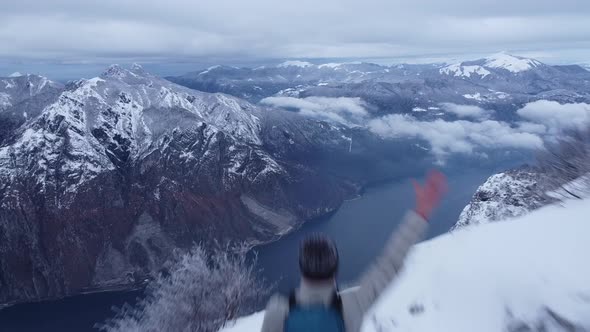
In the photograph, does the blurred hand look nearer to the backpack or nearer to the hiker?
the hiker

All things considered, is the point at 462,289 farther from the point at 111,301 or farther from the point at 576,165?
the point at 111,301

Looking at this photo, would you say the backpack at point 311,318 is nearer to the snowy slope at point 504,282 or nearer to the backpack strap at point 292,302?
the backpack strap at point 292,302

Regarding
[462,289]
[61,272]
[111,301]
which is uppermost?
[462,289]

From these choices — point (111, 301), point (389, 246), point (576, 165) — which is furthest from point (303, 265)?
point (111, 301)

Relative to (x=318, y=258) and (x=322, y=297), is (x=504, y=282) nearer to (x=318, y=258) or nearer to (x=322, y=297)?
(x=322, y=297)

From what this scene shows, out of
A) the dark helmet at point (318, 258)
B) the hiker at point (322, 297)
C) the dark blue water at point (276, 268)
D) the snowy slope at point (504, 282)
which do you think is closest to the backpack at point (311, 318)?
the hiker at point (322, 297)

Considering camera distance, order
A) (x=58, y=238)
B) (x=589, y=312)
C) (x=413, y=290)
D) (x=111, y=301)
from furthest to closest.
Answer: (x=58, y=238) < (x=111, y=301) < (x=413, y=290) < (x=589, y=312)

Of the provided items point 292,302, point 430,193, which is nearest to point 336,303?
point 292,302
